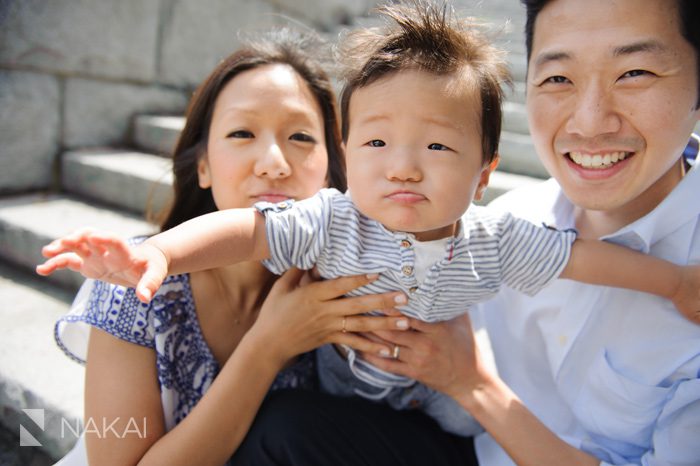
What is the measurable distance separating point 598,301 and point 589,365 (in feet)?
0.61

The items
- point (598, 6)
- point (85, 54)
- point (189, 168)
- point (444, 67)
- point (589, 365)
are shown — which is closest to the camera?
point (444, 67)

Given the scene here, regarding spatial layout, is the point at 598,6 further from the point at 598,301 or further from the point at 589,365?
the point at 589,365

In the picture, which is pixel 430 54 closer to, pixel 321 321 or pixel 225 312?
pixel 321 321

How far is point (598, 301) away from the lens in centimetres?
164

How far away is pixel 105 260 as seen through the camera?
0.98 meters

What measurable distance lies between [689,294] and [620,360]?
0.86 ft

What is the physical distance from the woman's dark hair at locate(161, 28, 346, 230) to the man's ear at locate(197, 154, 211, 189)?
3 centimetres

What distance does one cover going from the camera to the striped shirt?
1.39 m

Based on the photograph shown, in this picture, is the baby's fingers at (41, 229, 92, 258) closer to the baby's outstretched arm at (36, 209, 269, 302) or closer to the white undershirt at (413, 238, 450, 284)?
the baby's outstretched arm at (36, 209, 269, 302)

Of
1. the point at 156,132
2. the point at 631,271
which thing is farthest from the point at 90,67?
the point at 631,271

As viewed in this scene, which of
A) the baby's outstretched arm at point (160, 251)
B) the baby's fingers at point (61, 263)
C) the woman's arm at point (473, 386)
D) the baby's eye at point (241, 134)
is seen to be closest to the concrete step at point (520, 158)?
the woman's arm at point (473, 386)

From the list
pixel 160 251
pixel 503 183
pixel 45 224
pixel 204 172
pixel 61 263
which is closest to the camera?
pixel 61 263

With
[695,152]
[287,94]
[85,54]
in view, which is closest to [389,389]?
[287,94]

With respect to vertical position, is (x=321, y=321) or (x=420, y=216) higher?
(x=420, y=216)
